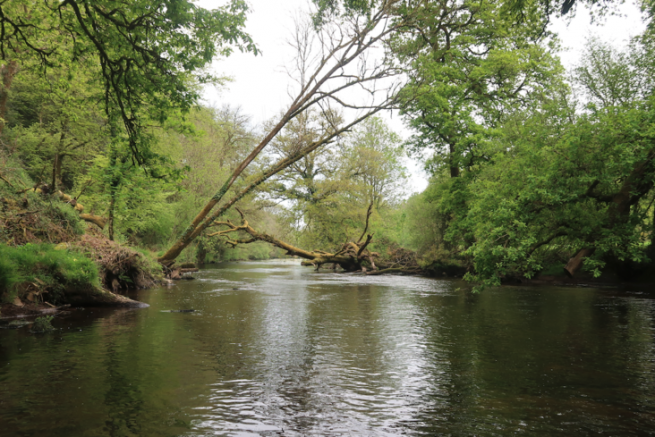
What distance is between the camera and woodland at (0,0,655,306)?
27.9 feet

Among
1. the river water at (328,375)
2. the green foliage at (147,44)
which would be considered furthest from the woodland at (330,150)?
the river water at (328,375)

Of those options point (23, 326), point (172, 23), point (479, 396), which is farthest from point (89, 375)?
point (172, 23)

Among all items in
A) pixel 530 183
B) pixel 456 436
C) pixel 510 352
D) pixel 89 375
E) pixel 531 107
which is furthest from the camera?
pixel 531 107

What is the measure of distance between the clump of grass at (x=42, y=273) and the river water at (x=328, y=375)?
845 mm

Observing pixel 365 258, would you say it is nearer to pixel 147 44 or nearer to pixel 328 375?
pixel 147 44

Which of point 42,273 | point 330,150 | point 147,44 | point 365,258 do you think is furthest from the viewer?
point 330,150

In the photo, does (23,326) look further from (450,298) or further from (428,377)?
(450,298)

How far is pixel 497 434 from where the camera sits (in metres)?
3.95

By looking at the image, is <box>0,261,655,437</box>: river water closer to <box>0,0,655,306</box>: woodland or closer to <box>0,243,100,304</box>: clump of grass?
<box>0,243,100,304</box>: clump of grass

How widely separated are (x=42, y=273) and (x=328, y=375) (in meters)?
8.35

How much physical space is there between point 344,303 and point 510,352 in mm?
7360

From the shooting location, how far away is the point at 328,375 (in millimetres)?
5875

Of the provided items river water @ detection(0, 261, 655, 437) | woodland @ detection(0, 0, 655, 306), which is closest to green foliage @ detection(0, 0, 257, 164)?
woodland @ detection(0, 0, 655, 306)

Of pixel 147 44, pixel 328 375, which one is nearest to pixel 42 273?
pixel 147 44
